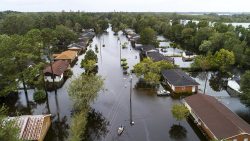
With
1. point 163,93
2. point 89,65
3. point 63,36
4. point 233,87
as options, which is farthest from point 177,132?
point 63,36

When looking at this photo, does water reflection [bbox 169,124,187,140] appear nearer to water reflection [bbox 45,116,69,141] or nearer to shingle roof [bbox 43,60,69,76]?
water reflection [bbox 45,116,69,141]

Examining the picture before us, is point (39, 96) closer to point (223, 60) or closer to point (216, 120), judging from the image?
point (216, 120)

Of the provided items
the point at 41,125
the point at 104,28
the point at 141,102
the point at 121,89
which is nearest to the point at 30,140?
the point at 41,125

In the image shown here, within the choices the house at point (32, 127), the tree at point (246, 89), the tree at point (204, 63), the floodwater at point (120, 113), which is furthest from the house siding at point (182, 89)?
the house at point (32, 127)

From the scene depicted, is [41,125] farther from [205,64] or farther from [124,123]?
[205,64]

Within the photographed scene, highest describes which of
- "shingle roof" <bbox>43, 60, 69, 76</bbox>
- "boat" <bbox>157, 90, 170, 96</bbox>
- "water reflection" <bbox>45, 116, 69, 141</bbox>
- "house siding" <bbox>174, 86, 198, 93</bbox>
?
"shingle roof" <bbox>43, 60, 69, 76</bbox>

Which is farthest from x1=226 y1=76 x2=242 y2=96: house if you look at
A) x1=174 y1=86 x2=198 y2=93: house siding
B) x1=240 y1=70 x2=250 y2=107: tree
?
x1=174 y1=86 x2=198 y2=93: house siding
